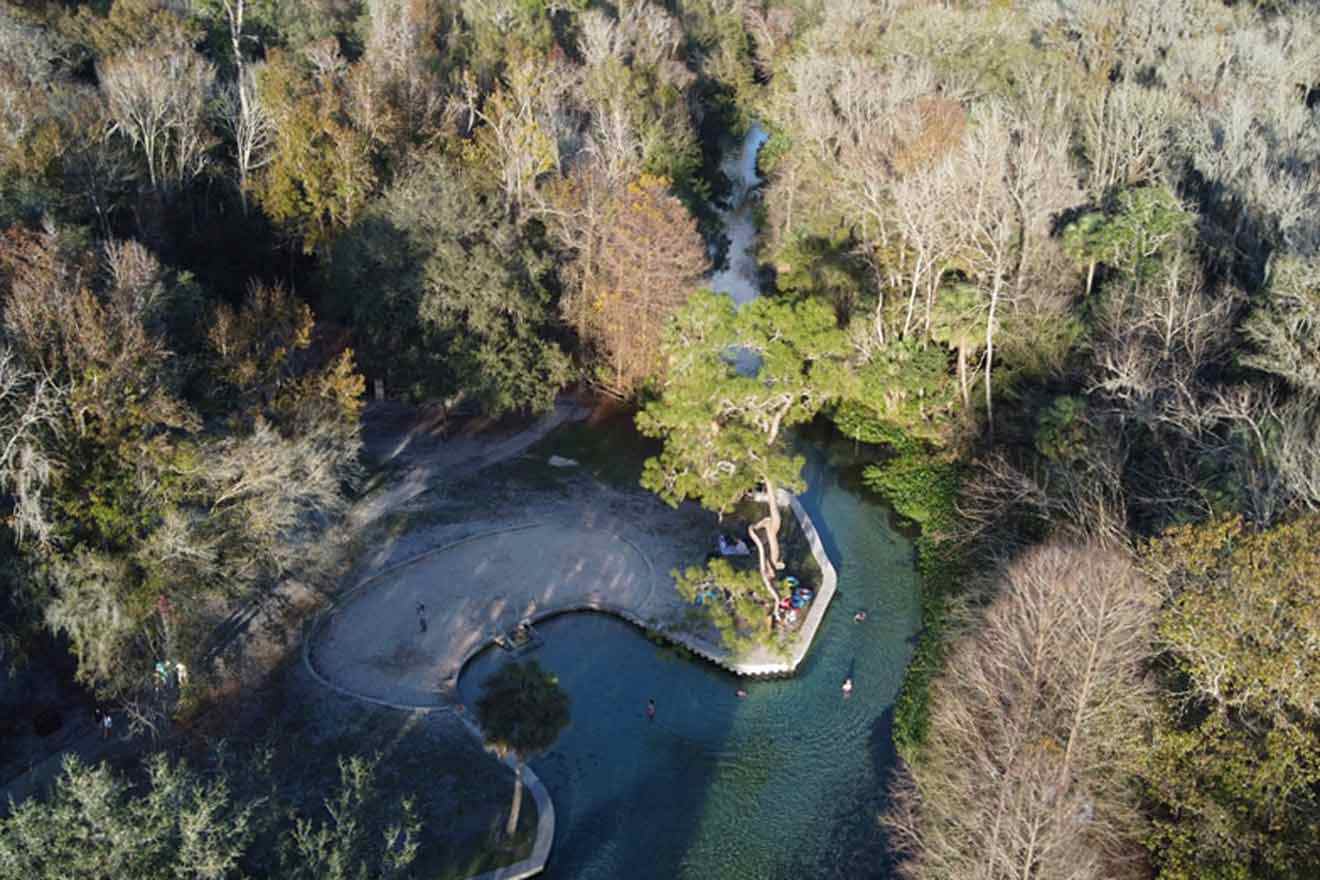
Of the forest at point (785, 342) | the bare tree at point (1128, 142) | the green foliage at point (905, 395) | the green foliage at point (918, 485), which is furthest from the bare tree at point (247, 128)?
the bare tree at point (1128, 142)

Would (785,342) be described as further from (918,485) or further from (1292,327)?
(1292,327)

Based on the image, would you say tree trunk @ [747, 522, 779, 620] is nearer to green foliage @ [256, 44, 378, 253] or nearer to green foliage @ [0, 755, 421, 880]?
green foliage @ [0, 755, 421, 880]

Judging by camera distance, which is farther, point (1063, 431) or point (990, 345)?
point (990, 345)

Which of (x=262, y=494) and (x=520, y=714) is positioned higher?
(x=262, y=494)

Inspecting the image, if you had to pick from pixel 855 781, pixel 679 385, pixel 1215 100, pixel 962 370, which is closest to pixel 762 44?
pixel 1215 100

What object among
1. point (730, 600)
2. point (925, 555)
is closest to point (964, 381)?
point (925, 555)

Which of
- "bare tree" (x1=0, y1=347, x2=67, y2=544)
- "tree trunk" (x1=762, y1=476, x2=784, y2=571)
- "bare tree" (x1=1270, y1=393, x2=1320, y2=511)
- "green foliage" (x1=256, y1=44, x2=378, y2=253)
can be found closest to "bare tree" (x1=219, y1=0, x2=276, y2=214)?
"green foliage" (x1=256, y1=44, x2=378, y2=253)
